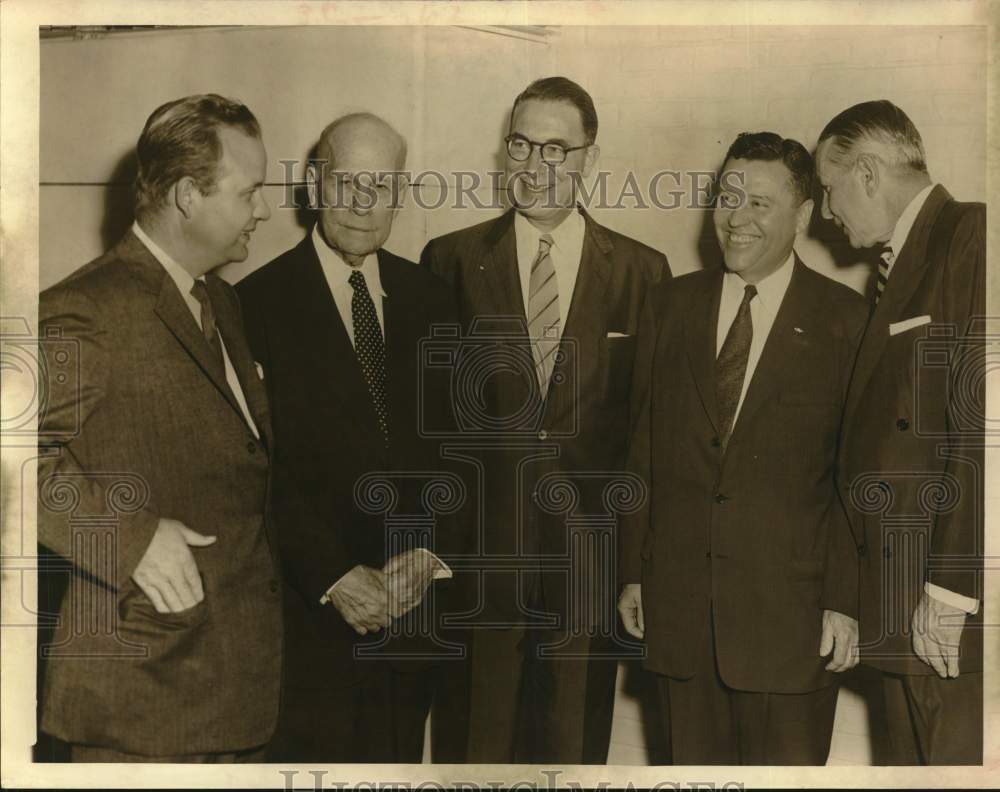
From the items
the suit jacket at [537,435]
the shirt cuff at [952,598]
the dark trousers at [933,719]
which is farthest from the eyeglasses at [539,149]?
the dark trousers at [933,719]

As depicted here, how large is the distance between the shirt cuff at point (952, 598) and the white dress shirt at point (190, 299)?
216 centimetres

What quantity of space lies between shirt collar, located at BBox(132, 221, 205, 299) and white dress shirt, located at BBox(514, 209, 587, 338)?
3.35ft

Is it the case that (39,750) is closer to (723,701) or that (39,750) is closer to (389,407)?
(389,407)

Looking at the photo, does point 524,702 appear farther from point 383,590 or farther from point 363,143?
point 363,143

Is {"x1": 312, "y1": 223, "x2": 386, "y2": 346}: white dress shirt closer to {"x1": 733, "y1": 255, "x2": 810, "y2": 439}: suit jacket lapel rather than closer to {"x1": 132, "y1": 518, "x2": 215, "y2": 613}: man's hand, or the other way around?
{"x1": 132, "y1": 518, "x2": 215, "y2": 613}: man's hand

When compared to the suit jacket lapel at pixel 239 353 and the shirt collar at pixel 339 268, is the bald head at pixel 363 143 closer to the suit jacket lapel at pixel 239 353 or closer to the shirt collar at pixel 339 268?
the shirt collar at pixel 339 268

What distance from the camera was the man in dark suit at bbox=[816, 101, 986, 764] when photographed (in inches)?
133

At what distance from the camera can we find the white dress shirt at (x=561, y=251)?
3.40 metres

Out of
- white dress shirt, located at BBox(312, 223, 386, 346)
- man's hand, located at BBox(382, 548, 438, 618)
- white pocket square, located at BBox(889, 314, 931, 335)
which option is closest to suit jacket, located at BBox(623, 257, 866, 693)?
white pocket square, located at BBox(889, 314, 931, 335)

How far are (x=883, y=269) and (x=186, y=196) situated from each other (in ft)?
7.13

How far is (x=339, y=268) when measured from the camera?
3379 mm

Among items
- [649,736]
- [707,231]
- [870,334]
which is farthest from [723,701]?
[707,231]

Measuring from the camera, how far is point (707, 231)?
341 centimetres

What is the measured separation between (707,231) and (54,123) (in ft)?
6.90
